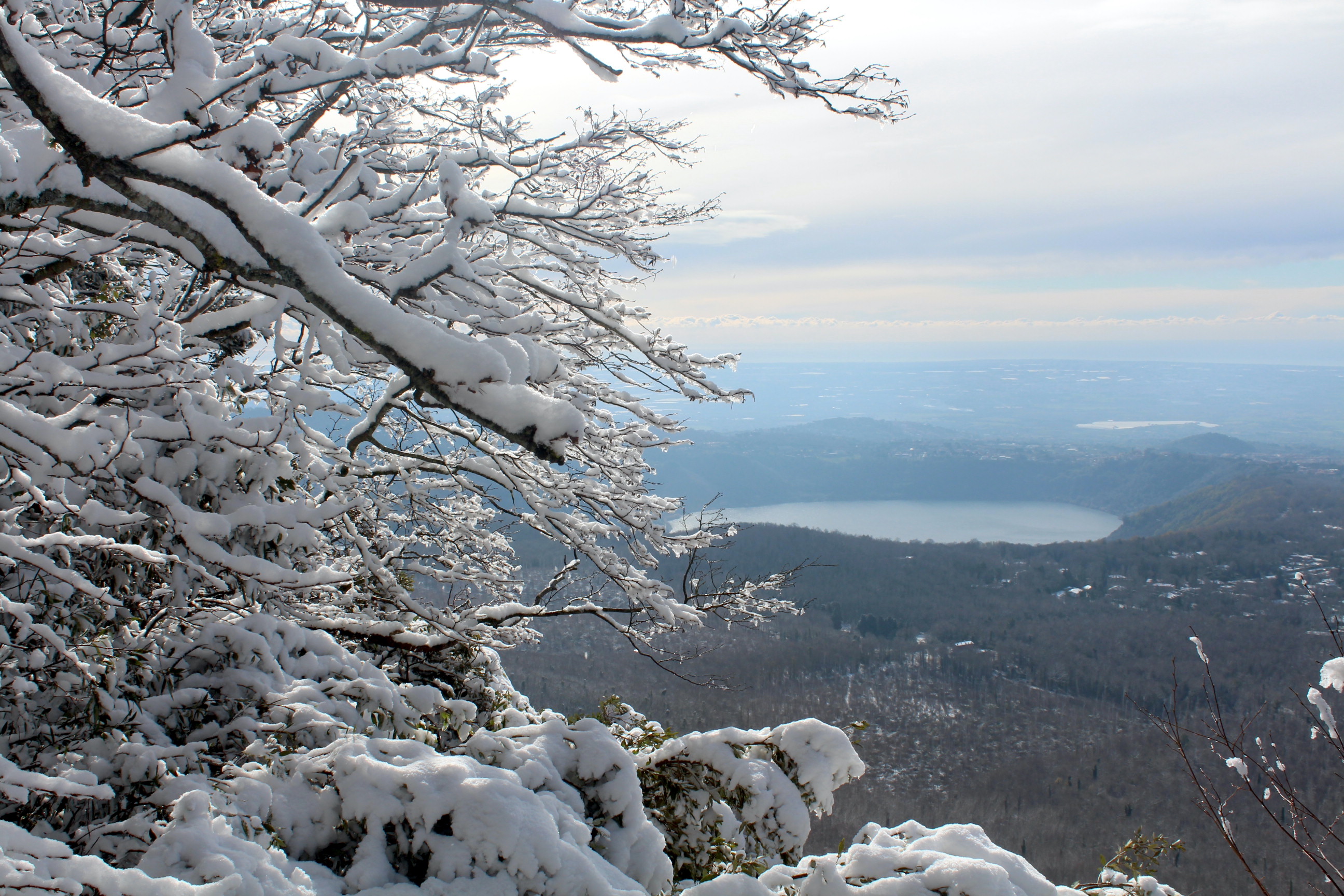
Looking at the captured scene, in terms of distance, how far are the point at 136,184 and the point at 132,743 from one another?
2346 mm

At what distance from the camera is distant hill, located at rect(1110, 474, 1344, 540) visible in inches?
4513

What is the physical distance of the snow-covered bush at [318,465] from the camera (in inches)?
62.2

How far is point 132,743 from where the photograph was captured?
108 inches

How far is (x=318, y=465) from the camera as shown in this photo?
12.5 feet

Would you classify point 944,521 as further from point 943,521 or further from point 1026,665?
point 1026,665

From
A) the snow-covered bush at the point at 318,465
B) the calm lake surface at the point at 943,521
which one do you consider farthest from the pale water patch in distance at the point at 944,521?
the snow-covered bush at the point at 318,465

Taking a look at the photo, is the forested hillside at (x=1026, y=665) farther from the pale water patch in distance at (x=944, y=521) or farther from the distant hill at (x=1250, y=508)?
the pale water patch in distance at (x=944, y=521)

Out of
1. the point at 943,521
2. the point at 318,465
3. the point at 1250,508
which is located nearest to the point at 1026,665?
the point at 1250,508

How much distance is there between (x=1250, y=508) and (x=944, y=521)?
64102mm

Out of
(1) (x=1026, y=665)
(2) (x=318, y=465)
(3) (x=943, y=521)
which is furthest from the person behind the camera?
(3) (x=943, y=521)

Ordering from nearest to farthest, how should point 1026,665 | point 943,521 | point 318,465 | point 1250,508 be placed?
point 318,465 → point 1026,665 → point 1250,508 → point 943,521

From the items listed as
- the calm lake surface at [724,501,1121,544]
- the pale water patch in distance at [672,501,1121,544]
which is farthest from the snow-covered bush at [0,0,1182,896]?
the calm lake surface at [724,501,1121,544]

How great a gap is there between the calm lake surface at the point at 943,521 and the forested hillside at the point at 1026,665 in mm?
34801

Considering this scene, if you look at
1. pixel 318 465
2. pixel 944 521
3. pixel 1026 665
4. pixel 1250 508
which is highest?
pixel 318 465
